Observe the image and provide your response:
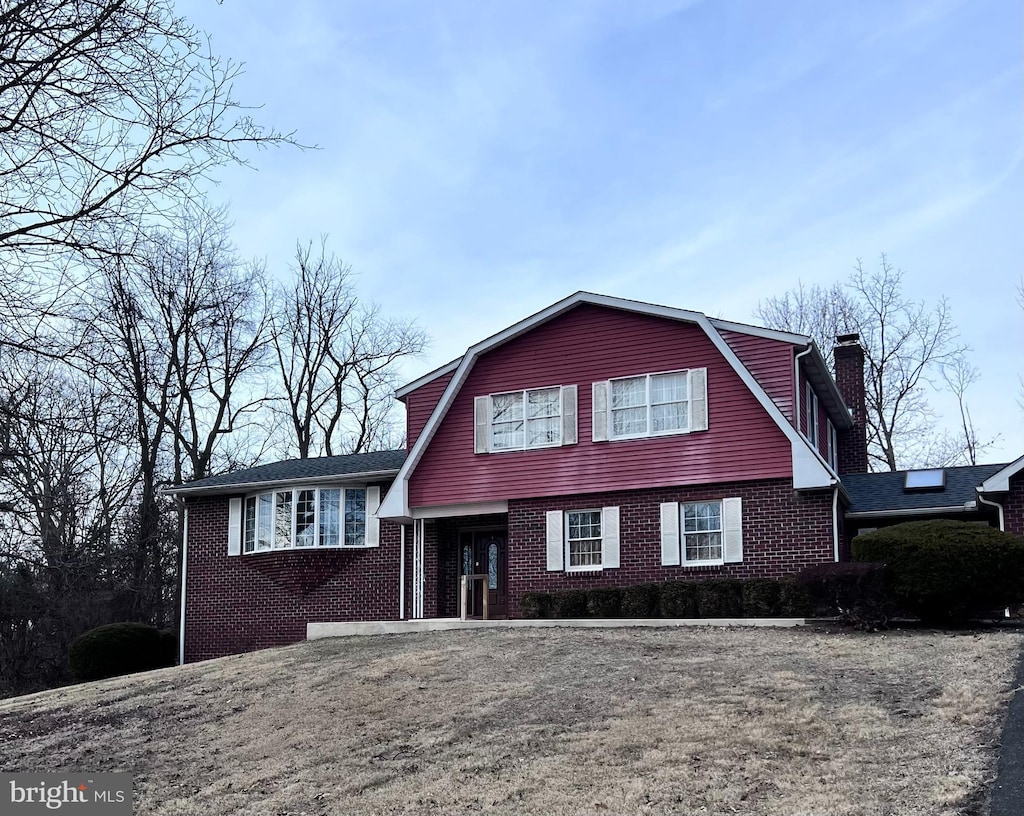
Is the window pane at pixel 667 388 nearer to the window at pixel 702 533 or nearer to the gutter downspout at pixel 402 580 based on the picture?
the window at pixel 702 533

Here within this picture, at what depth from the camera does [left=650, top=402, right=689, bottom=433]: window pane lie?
20.6 m

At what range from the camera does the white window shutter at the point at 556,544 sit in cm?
2136

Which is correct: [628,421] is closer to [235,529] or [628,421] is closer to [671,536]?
[671,536]

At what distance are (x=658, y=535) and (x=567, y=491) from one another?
1.94 metres

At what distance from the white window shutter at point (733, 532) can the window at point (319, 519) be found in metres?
7.72

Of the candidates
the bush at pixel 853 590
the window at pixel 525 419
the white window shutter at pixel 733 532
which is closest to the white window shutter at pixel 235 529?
the window at pixel 525 419

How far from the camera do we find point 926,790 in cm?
859

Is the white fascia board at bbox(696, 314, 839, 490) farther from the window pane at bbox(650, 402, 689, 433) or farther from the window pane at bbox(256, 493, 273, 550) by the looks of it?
the window pane at bbox(256, 493, 273, 550)

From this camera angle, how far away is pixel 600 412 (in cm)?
2122

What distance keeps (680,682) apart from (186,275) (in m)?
24.9

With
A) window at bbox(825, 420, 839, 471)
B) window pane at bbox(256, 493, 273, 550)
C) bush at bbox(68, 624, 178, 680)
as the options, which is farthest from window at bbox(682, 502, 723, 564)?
bush at bbox(68, 624, 178, 680)

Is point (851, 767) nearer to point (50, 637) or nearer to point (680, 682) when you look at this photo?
point (680, 682)

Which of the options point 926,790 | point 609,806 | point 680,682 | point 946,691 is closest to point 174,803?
point 609,806

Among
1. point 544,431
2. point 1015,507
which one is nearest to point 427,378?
point 544,431
